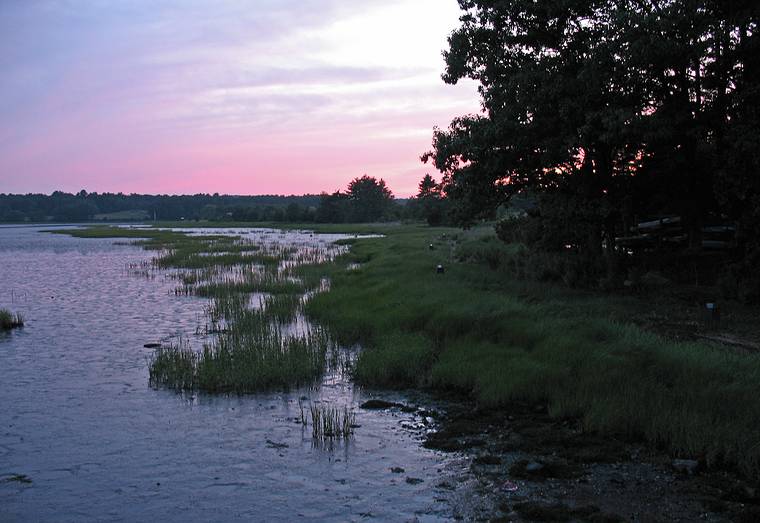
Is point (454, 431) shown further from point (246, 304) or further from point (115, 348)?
point (246, 304)

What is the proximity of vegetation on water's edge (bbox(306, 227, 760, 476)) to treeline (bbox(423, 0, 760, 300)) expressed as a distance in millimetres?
3283

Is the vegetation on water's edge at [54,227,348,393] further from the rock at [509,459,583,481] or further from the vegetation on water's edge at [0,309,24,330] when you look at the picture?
the vegetation on water's edge at [0,309,24,330]

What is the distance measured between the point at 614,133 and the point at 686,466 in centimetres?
1141

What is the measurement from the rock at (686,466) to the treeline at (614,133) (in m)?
10.1

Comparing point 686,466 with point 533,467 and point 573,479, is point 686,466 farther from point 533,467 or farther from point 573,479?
point 533,467

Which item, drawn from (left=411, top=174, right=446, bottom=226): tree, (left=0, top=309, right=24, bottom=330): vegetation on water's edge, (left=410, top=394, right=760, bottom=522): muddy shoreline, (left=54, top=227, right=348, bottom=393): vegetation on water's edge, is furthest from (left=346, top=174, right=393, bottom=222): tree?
(left=410, top=394, right=760, bottom=522): muddy shoreline

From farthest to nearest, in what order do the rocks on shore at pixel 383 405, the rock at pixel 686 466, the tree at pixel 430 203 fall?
the tree at pixel 430 203 < the rocks on shore at pixel 383 405 < the rock at pixel 686 466

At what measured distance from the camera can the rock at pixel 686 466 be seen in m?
8.82

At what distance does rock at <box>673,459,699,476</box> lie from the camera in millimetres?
8820

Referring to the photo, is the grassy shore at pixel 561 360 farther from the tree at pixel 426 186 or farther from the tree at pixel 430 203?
the tree at pixel 426 186

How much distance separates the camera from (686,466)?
29.1ft

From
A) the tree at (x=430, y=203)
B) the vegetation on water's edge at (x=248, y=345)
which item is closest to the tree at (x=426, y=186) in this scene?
the tree at (x=430, y=203)

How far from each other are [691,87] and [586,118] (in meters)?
4.28

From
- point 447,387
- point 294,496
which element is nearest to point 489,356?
point 447,387
